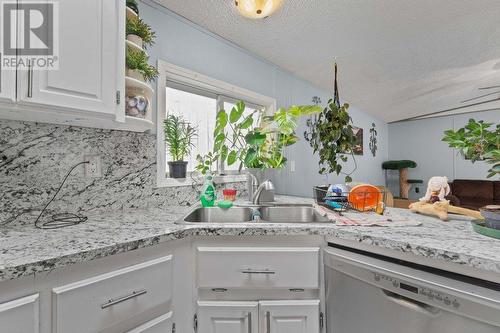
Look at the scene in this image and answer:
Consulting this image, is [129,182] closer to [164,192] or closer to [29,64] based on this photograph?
[164,192]

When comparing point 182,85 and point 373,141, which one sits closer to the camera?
point 182,85

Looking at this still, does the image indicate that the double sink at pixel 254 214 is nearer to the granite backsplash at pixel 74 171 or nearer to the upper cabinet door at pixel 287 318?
the granite backsplash at pixel 74 171

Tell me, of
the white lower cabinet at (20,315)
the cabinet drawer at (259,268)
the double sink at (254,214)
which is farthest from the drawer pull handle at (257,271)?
the white lower cabinet at (20,315)

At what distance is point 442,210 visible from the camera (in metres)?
1.19

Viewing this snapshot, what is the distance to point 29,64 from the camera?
857mm

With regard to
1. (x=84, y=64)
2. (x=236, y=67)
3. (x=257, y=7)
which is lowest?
(x=84, y=64)

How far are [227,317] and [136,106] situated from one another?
1.12m

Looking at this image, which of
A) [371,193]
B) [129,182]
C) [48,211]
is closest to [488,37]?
[371,193]

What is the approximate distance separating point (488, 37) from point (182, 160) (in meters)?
2.89

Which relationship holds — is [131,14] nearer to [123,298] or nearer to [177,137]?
[177,137]

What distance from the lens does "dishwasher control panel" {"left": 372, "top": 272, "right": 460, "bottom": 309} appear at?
73cm

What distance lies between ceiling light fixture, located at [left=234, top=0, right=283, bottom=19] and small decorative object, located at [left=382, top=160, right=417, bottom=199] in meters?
4.80

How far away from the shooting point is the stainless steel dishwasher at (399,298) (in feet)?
2.29

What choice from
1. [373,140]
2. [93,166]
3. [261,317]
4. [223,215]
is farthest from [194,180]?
[373,140]
